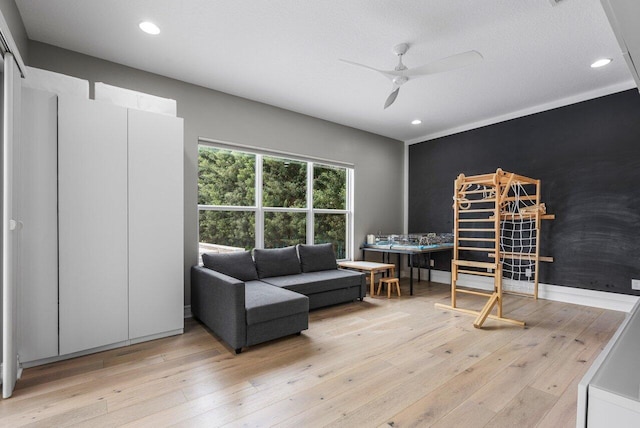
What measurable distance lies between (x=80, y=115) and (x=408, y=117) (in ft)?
13.8

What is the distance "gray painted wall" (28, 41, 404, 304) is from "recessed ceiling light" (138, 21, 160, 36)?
84 centimetres

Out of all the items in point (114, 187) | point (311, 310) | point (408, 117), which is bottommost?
point (311, 310)

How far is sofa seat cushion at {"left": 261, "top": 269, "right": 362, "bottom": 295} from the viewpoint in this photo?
3768mm

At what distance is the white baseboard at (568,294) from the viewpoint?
3887mm

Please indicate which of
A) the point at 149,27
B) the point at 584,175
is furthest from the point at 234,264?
the point at 584,175

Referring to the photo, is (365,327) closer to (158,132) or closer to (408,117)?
(158,132)

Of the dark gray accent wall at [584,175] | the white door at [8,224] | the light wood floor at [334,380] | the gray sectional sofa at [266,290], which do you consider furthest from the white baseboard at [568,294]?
the white door at [8,224]

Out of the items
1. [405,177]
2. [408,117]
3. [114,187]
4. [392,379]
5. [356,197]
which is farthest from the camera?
[405,177]

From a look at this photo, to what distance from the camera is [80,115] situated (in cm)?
261

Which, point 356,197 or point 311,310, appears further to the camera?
point 356,197

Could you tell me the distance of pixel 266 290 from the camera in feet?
11.0

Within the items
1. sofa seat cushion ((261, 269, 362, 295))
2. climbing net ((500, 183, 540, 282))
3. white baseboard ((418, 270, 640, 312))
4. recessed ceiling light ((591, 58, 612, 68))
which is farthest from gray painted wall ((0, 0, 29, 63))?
white baseboard ((418, 270, 640, 312))

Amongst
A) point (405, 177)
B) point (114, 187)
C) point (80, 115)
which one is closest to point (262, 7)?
point (80, 115)

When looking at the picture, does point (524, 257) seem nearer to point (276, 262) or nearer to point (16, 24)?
point (276, 262)
